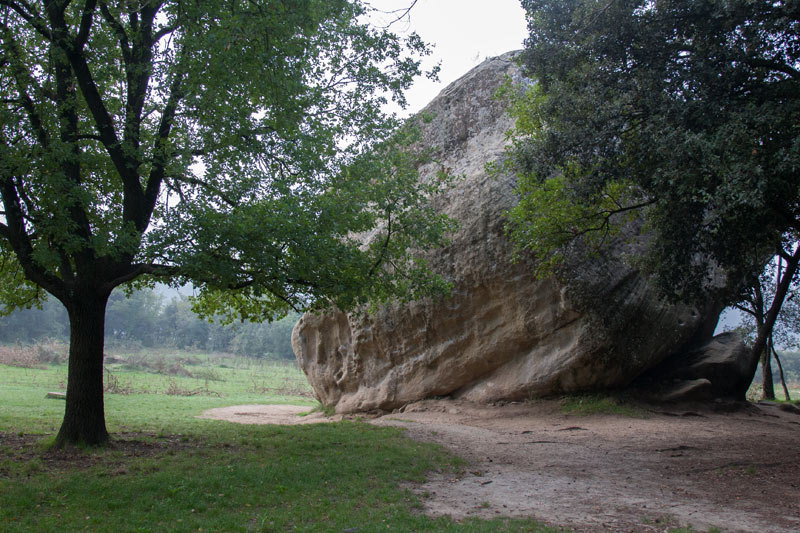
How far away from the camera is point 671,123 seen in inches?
367

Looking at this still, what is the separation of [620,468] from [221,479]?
6799 millimetres

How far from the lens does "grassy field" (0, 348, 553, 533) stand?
6352 mm

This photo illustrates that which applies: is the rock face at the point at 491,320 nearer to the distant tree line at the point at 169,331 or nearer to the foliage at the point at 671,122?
the foliage at the point at 671,122

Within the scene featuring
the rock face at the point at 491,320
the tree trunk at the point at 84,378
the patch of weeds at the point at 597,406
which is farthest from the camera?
the rock face at the point at 491,320

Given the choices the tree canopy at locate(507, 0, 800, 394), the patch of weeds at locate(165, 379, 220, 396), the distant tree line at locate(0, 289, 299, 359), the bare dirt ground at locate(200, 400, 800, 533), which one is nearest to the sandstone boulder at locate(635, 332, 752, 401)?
the bare dirt ground at locate(200, 400, 800, 533)

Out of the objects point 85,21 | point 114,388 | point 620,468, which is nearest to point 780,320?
point 620,468

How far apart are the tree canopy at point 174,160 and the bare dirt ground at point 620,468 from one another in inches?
175

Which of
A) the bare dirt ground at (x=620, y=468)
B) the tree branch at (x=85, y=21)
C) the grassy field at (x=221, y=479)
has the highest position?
the tree branch at (x=85, y=21)

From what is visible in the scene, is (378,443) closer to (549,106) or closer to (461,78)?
(549,106)

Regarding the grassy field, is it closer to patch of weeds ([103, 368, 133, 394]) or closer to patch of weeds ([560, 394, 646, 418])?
patch of weeds ([560, 394, 646, 418])

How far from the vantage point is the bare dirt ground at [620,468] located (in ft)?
22.6

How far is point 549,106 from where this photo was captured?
11.5 meters

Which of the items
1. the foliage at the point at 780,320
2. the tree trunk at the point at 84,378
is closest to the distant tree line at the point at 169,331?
the foliage at the point at 780,320

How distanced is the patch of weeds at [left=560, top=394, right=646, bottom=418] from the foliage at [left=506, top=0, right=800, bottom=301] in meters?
4.22
